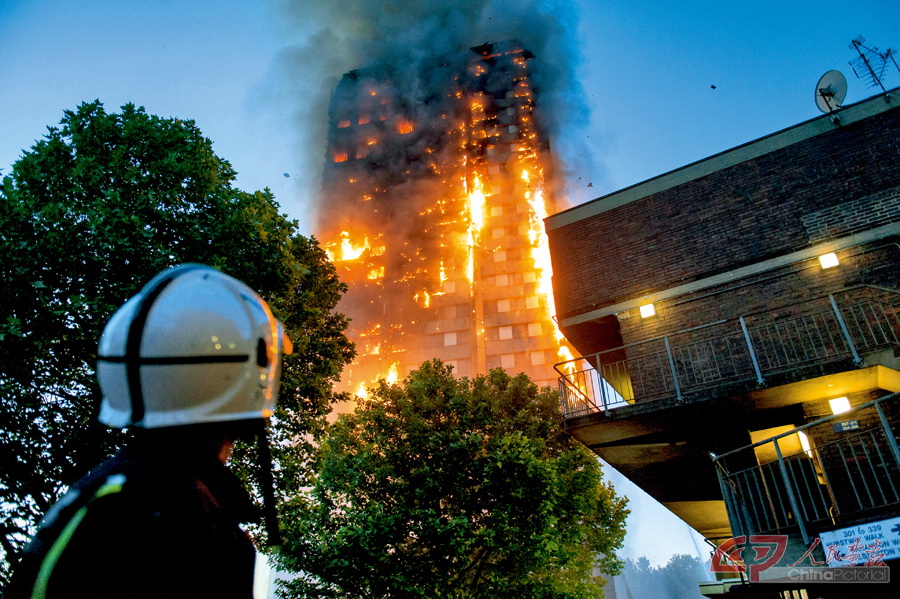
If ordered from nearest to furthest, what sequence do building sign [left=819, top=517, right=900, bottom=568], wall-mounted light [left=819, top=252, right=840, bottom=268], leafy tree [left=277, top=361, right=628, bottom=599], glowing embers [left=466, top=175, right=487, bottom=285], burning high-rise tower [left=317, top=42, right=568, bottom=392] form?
building sign [left=819, top=517, right=900, bottom=568] → wall-mounted light [left=819, top=252, right=840, bottom=268] → leafy tree [left=277, top=361, right=628, bottom=599] → burning high-rise tower [left=317, top=42, right=568, bottom=392] → glowing embers [left=466, top=175, right=487, bottom=285]

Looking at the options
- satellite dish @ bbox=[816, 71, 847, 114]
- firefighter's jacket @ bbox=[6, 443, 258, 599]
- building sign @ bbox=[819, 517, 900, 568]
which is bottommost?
building sign @ bbox=[819, 517, 900, 568]

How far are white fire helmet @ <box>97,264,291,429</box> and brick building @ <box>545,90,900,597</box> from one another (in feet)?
27.3

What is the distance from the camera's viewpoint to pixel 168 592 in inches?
40.1

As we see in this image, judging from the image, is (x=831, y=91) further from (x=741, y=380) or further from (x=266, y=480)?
(x=266, y=480)

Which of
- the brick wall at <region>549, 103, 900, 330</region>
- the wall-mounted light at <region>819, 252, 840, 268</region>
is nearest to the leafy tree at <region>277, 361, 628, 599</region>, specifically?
the brick wall at <region>549, 103, 900, 330</region>

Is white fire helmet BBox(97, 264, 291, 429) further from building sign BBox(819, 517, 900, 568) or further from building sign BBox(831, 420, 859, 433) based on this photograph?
building sign BBox(831, 420, 859, 433)

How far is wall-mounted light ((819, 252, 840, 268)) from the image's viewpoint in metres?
10.9

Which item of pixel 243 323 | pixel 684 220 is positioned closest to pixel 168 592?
pixel 243 323

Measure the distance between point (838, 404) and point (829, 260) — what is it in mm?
3593

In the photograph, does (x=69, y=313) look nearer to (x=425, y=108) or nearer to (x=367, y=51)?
(x=425, y=108)

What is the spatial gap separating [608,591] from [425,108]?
74052 mm

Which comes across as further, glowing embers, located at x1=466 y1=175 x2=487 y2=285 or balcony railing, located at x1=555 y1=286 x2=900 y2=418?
glowing embers, located at x1=466 y1=175 x2=487 y2=285

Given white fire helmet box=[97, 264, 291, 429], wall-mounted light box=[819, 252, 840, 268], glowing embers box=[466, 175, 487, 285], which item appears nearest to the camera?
white fire helmet box=[97, 264, 291, 429]

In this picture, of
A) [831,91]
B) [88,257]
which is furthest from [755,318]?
[88,257]
